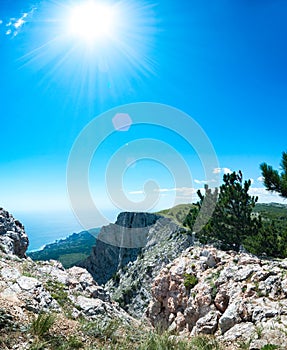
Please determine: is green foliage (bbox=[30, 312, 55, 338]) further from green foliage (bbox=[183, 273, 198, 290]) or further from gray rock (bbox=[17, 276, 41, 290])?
green foliage (bbox=[183, 273, 198, 290])

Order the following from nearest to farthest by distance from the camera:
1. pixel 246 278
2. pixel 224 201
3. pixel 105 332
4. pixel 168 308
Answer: pixel 105 332 < pixel 246 278 < pixel 168 308 < pixel 224 201

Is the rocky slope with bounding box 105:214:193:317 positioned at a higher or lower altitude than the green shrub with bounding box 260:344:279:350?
lower

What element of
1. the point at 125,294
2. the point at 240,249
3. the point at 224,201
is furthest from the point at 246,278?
the point at 125,294

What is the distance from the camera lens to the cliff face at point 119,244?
71.5 metres

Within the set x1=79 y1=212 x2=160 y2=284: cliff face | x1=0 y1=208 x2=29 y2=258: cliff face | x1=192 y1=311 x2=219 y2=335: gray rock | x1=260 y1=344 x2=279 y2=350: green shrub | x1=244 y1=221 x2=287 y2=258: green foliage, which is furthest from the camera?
x1=79 y1=212 x2=160 y2=284: cliff face

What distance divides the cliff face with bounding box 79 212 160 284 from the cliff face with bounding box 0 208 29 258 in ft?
160

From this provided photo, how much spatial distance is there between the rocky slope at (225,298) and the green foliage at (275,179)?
4.78 m

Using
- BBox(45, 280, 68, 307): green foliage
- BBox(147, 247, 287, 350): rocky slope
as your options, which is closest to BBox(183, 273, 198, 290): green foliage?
BBox(147, 247, 287, 350): rocky slope

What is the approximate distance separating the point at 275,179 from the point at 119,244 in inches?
2878

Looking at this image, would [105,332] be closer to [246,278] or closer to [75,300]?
[75,300]

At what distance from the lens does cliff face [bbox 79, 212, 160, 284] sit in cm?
7149

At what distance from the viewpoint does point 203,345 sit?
5953 millimetres

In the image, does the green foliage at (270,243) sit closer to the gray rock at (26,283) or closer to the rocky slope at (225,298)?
the rocky slope at (225,298)

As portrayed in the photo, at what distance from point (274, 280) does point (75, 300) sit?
8.47 meters
